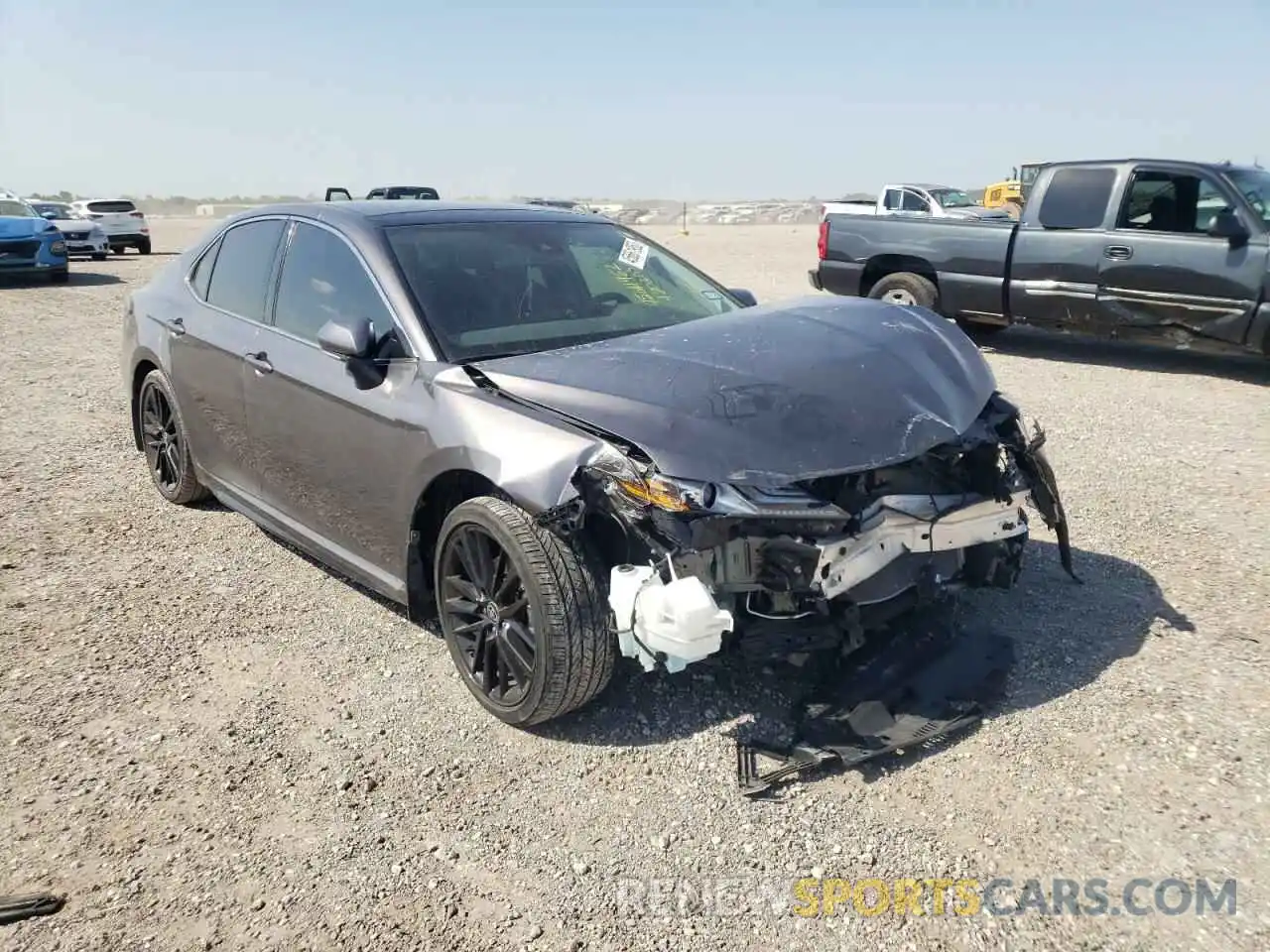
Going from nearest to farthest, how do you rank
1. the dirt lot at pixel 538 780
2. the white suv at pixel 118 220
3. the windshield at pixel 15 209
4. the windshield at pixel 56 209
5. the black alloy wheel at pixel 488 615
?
the dirt lot at pixel 538 780 → the black alloy wheel at pixel 488 615 → the windshield at pixel 15 209 → the white suv at pixel 118 220 → the windshield at pixel 56 209

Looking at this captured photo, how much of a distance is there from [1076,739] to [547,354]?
2210mm

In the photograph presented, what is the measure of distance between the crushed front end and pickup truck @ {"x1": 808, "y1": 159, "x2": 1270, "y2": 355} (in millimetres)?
6435

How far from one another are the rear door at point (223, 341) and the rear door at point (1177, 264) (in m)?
7.65

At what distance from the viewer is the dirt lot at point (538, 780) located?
8.35 ft

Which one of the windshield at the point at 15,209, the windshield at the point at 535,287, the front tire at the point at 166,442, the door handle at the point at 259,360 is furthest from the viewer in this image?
the windshield at the point at 15,209

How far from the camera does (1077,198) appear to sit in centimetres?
959

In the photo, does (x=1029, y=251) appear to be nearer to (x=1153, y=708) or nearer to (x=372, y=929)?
(x=1153, y=708)

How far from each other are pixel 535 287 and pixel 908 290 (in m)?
7.38

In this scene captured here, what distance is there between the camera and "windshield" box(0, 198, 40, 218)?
680 inches

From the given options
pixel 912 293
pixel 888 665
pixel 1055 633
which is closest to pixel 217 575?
pixel 888 665

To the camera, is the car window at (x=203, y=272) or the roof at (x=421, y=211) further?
the car window at (x=203, y=272)

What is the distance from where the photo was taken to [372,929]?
2516 millimetres

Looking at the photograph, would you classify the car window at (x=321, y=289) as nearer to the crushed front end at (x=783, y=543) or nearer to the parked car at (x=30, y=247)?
the crushed front end at (x=783, y=543)

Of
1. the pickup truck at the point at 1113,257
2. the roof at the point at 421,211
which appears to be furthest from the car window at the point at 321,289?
the pickup truck at the point at 1113,257
